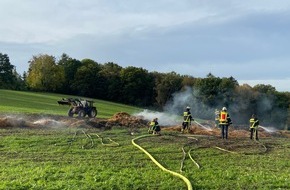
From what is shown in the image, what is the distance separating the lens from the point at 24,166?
13688 mm

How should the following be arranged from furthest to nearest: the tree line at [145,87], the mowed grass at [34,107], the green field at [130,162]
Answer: the tree line at [145,87]
the mowed grass at [34,107]
the green field at [130,162]

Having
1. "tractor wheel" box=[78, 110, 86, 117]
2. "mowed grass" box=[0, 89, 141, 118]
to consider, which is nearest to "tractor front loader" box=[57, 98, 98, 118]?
"tractor wheel" box=[78, 110, 86, 117]

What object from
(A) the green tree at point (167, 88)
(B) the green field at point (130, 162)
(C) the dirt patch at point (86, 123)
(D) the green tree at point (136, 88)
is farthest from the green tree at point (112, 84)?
(B) the green field at point (130, 162)

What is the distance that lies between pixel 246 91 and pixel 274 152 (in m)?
62.9

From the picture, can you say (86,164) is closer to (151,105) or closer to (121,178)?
(121,178)

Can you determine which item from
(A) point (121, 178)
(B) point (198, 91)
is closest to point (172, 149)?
(A) point (121, 178)

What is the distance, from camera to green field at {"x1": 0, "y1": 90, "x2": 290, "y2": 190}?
37.5 ft

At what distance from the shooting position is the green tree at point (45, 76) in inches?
3907

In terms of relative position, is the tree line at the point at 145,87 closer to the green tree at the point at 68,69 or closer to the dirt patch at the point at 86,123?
the green tree at the point at 68,69

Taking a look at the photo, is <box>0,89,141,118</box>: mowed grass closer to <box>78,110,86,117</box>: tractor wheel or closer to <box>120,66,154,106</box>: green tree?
<box>78,110,86,117</box>: tractor wheel

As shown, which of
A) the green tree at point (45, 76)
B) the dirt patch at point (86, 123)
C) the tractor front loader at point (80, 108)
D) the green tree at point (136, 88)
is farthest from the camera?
the green tree at point (45, 76)

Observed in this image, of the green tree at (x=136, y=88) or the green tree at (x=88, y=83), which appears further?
the green tree at (x=88, y=83)

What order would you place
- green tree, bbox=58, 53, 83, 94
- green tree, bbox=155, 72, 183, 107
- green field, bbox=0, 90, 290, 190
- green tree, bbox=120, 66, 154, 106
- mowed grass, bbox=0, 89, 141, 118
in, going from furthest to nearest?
green tree, bbox=58, 53, 83, 94 → green tree, bbox=120, 66, 154, 106 → green tree, bbox=155, 72, 183, 107 → mowed grass, bbox=0, 89, 141, 118 → green field, bbox=0, 90, 290, 190

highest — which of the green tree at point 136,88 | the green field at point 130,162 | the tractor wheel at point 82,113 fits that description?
the green tree at point 136,88
